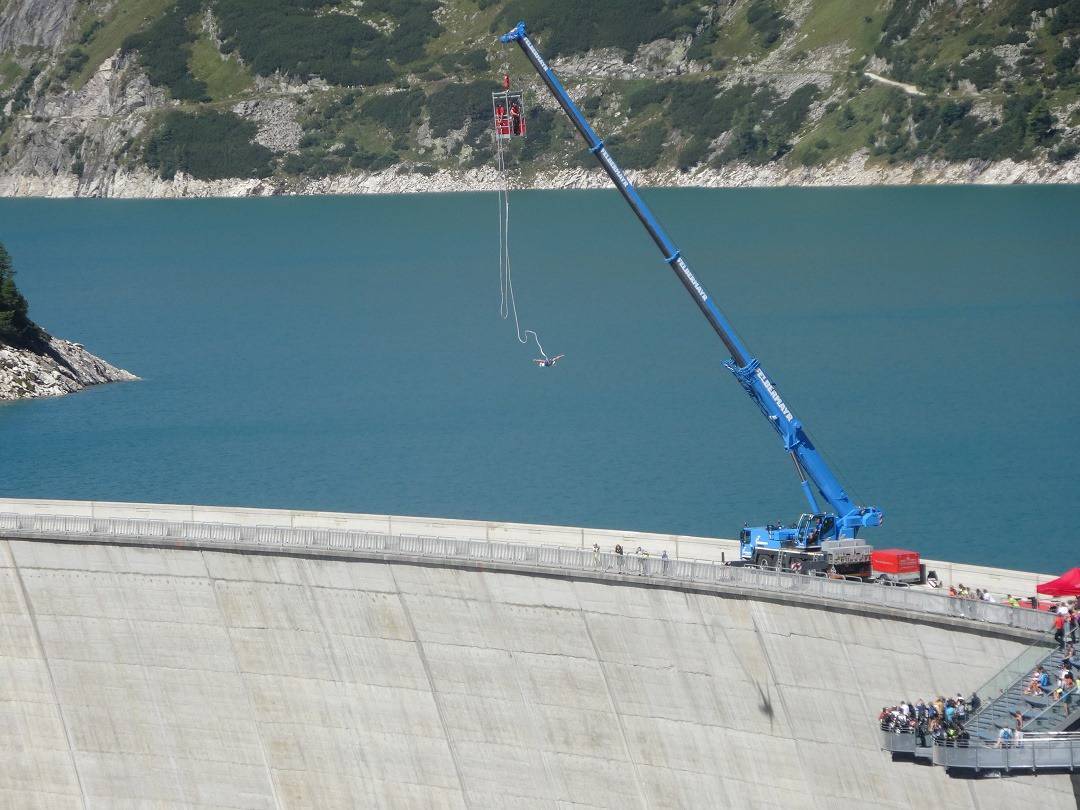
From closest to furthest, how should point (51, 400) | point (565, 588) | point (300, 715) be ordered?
point (565, 588) < point (300, 715) < point (51, 400)

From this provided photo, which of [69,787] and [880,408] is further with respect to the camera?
→ [880,408]

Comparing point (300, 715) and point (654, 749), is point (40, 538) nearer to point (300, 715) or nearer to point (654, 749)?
point (300, 715)

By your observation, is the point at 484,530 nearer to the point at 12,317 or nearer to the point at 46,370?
the point at 12,317

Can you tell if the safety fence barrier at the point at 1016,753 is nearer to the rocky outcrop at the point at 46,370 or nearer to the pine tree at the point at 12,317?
the rocky outcrop at the point at 46,370

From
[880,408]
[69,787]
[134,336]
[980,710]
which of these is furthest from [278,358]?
[980,710]

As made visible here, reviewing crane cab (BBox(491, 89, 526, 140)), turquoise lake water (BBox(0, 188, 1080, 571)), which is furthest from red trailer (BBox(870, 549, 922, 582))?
turquoise lake water (BBox(0, 188, 1080, 571))

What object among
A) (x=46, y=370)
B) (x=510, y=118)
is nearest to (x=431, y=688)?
(x=510, y=118)
